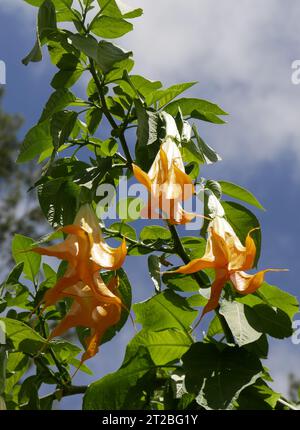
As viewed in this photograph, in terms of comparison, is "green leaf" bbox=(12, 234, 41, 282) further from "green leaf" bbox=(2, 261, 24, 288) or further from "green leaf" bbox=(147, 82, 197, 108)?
"green leaf" bbox=(147, 82, 197, 108)

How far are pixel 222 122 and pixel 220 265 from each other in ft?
1.70

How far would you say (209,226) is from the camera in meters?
1.20

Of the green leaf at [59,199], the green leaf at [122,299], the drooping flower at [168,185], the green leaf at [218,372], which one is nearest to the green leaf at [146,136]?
the drooping flower at [168,185]

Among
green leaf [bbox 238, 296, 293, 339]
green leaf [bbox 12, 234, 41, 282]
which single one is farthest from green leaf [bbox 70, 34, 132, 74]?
green leaf [bbox 12, 234, 41, 282]

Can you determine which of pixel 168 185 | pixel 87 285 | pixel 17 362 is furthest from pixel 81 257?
pixel 17 362

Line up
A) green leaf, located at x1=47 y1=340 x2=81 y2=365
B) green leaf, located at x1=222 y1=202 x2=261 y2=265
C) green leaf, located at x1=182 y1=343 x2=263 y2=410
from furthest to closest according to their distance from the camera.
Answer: green leaf, located at x1=47 y1=340 x2=81 y2=365, green leaf, located at x1=222 y1=202 x2=261 y2=265, green leaf, located at x1=182 y1=343 x2=263 y2=410

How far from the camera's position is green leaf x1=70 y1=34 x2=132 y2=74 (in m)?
1.27

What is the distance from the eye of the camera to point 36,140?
1.52m

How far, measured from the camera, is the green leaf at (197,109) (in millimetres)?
1471

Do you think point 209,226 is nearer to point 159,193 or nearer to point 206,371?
point 159,193

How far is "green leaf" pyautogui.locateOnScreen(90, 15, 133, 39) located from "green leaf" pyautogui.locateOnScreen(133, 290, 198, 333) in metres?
0.51

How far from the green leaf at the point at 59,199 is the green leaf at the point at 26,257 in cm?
34

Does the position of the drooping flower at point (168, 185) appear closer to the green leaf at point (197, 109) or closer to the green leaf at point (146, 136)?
the green leaf at point (146, 136)

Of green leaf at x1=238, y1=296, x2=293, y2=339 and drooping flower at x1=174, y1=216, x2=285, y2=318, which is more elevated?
drooping flower at x1=174, y1=216, x2=285, y2=318
